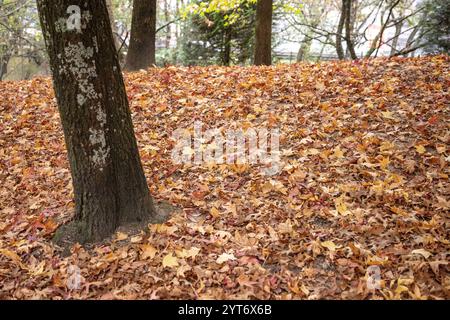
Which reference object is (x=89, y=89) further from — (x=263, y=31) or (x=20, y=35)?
(x=20, y=35)

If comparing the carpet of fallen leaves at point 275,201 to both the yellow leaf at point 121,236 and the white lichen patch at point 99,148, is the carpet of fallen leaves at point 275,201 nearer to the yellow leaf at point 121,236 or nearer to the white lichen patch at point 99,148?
the yellow leaf at point 121,236

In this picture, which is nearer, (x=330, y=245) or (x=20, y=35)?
(x=330, y=245)

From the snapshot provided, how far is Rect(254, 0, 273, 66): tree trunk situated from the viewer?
9.55 m

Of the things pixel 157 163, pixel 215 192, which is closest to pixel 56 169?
pixel 157 163

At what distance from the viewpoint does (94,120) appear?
143 inches

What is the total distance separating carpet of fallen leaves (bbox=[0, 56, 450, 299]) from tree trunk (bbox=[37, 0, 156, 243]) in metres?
0.35

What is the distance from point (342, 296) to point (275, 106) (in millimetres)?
4044

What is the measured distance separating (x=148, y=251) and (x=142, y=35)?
7.26 m

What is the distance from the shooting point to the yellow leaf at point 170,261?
356 centimetres

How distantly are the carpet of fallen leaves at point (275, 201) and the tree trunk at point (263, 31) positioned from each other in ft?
9.96

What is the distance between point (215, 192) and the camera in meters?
4.66

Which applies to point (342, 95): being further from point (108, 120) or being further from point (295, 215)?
point (108, 120)

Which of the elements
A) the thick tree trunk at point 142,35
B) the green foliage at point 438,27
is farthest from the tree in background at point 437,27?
the thick tree trunk at point 142,35

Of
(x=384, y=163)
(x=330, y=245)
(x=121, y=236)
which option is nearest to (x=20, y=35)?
(x=121, y=236)
